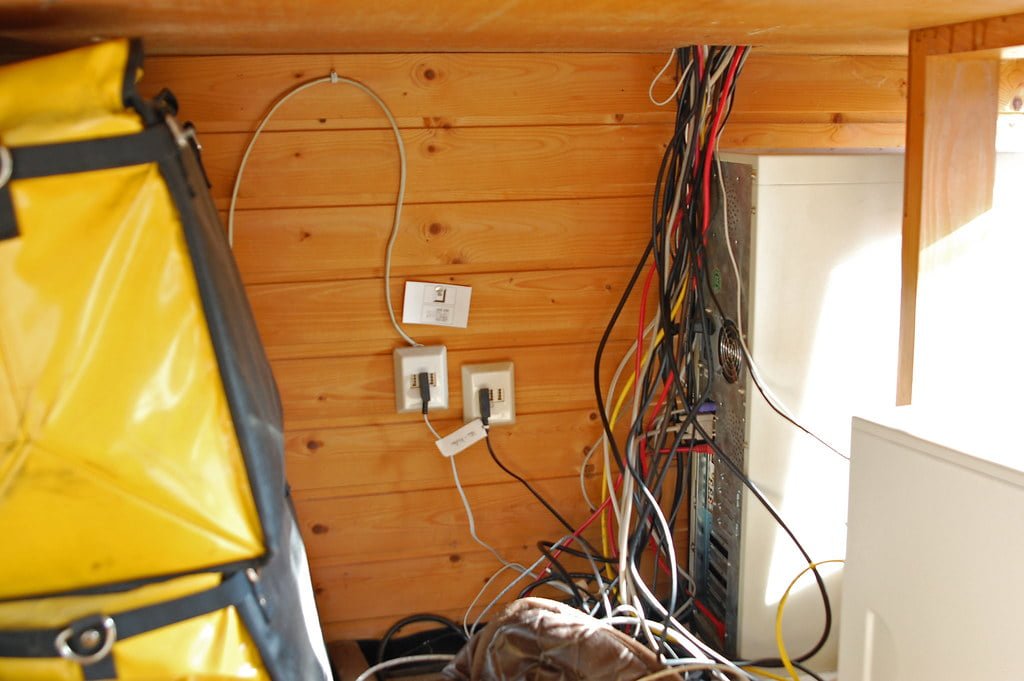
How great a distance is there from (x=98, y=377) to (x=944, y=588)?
0.78 meters

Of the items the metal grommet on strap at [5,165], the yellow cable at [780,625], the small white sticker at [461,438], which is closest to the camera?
the metal grommet on strap at [5,165]

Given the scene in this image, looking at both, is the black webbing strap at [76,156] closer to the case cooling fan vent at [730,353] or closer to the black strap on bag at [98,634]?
the black strap on bag at [98,634]

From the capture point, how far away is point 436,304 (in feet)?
4.46

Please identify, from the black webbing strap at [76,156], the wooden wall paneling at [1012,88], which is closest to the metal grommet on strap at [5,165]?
the black webbing strap at [76,156]

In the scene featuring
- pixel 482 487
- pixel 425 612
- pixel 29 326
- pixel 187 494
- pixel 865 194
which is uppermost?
pixel 865 194

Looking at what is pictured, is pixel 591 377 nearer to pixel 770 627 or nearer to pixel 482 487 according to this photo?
pixel 482 487

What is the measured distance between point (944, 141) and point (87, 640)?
1.08 metres

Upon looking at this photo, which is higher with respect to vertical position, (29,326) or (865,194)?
(865,194)

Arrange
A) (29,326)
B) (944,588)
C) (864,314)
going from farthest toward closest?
(864,314) → (944,588) → (29,326)

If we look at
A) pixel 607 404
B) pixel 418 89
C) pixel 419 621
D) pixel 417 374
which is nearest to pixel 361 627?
pixel 419 621

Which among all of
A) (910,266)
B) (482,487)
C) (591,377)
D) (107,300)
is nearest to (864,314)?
(910,266)

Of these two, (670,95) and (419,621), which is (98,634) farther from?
(670,95)

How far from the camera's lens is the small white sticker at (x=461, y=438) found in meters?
1.39

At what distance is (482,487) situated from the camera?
4.72ft
